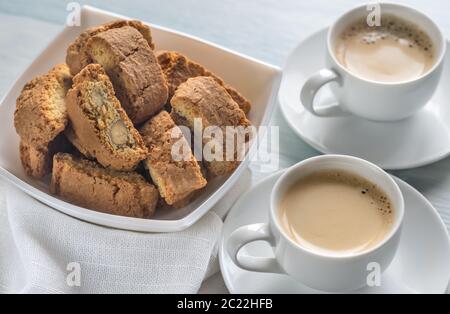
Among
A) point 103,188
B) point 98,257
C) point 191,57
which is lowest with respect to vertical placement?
point 98,257

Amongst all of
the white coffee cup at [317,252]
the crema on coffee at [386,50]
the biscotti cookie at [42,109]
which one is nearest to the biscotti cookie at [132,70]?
the biscotti cookie at [42,109]

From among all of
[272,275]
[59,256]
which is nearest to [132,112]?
[59,256]

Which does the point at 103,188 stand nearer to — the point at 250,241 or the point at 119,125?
the point at 119,125

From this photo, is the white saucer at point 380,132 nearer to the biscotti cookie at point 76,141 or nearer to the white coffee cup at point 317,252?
the white coffee cup at point 317,252

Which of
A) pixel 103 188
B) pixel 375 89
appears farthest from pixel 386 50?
pixel 103 188

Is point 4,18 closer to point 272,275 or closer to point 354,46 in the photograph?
point 354,46
